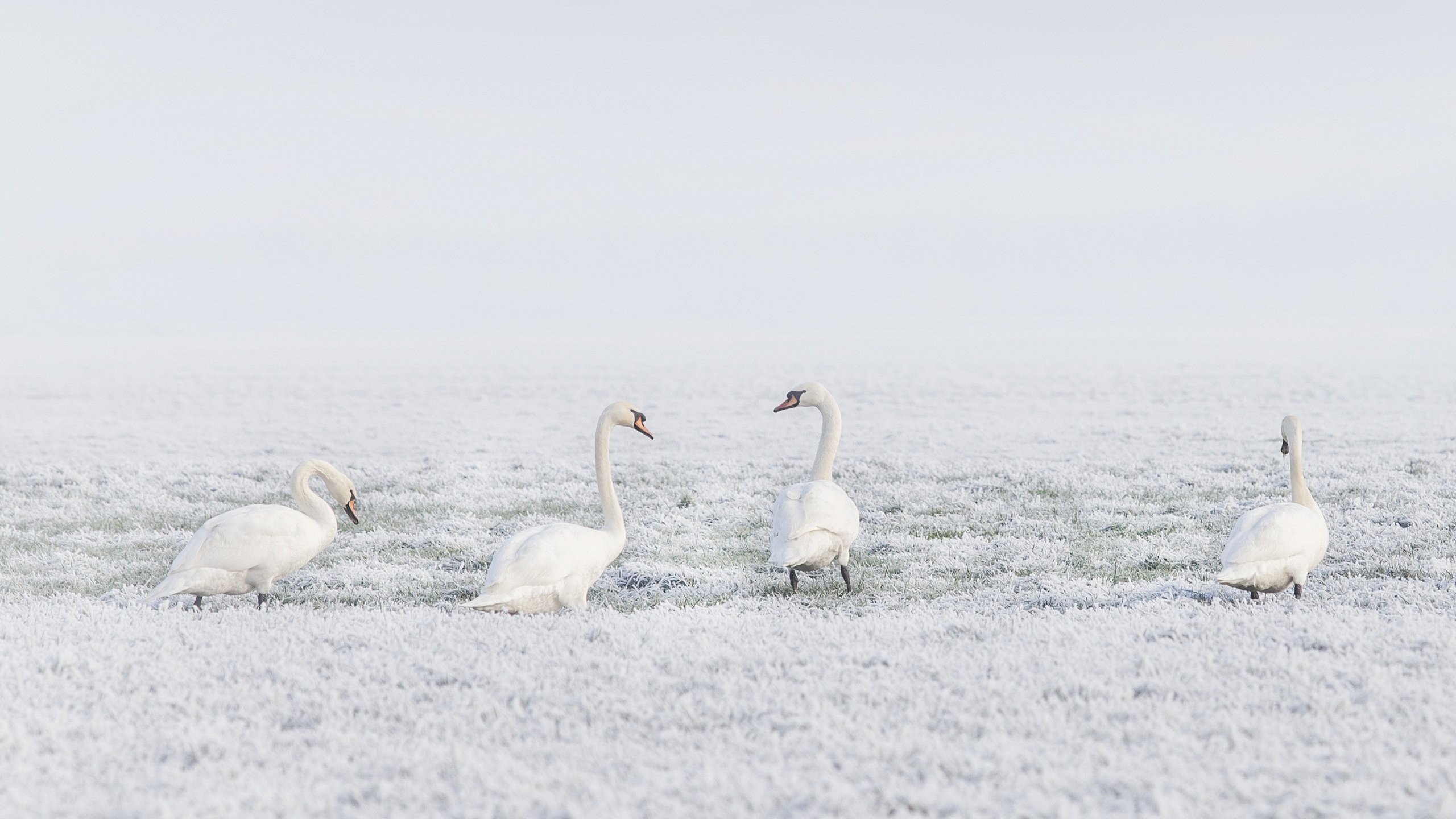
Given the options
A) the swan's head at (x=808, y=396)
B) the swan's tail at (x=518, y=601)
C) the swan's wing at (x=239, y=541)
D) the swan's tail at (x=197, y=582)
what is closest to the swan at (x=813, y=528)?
the swan's head at (x=808, y=396)

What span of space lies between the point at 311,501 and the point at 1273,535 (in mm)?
8848

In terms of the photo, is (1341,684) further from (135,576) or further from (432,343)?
(432,343)

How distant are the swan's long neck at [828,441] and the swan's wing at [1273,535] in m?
4.20

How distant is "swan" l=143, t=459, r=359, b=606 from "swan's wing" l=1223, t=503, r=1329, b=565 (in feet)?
26.6

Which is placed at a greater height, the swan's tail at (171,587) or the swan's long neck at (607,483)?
the swan's long neck at (607,483)

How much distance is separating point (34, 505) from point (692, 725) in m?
13.9

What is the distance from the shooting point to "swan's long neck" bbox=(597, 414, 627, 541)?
10133 mm

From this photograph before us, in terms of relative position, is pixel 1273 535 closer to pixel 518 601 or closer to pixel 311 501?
pixel 518 601

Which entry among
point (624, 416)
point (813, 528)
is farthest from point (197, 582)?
point (813, 528)

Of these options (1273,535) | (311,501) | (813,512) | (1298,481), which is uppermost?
(311,501)

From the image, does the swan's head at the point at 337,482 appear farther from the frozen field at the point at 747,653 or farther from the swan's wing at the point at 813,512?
the swan's wing at the point at 813,512

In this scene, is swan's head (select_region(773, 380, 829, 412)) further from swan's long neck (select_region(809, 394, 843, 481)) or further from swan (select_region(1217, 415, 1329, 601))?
swan (select_region(1217, 415, 1329, 601))

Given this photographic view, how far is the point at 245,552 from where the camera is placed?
940cm

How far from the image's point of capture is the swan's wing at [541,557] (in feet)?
29.8
